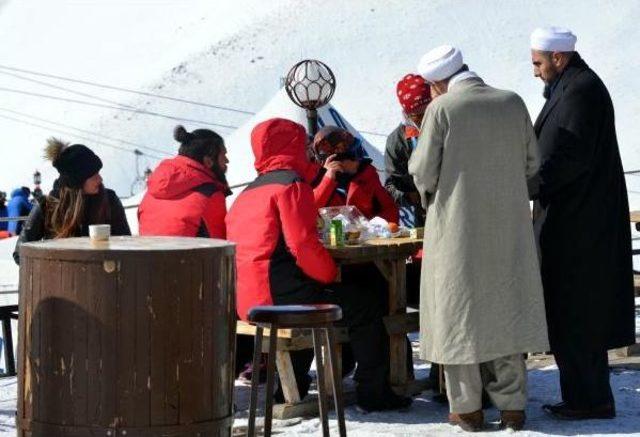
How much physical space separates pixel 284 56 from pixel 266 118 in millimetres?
36716

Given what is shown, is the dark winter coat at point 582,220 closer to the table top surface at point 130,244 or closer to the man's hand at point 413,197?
the man's hand at point 413,197

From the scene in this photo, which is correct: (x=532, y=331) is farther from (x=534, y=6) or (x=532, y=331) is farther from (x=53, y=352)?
(x=534, y=6)

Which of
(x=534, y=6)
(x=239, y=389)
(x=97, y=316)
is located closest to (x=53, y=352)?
(x=97, y=316)

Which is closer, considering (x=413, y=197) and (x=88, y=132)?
(x=413, y=197)

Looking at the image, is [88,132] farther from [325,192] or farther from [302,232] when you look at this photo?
[302,232]

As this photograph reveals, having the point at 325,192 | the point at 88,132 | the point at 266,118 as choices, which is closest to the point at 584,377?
the point at 325,192

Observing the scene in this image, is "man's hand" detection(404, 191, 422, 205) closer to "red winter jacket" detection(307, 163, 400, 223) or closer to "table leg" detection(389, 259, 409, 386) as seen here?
"red winter jacket" detection(307, 163, 400, 223)

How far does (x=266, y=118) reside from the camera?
17422 mm

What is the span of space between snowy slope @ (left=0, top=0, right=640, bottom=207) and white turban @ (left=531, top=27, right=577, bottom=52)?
40.2m

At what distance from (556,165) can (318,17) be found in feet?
170

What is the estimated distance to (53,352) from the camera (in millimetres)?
3973

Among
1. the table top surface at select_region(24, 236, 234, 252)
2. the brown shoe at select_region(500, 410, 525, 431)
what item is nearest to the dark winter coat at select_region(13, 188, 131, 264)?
the table top surface at select_region(24, 236, 234, 252)

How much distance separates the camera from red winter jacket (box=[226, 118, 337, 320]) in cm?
574

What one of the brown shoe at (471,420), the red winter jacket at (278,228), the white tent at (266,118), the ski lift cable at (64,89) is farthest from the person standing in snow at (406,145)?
the ski lift cable at (64,89)
